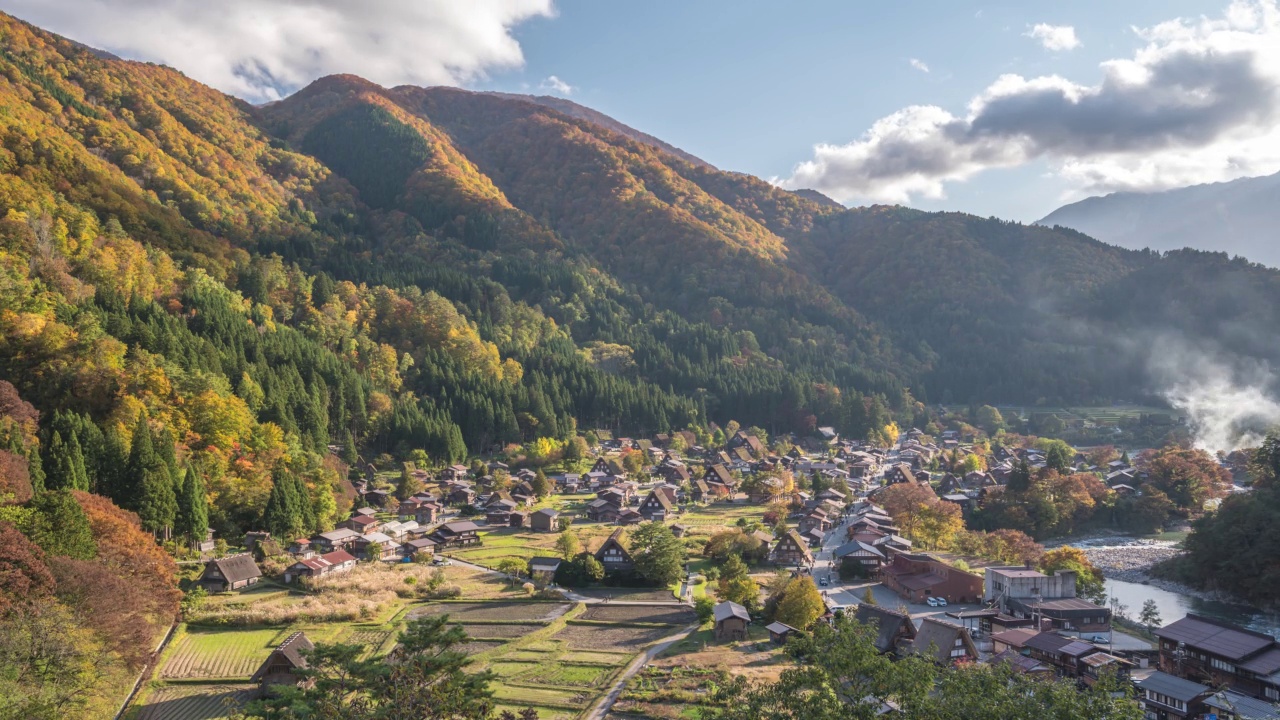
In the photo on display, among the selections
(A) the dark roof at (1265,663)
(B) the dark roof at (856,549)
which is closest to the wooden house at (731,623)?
(B) the dark roof at (856,549)

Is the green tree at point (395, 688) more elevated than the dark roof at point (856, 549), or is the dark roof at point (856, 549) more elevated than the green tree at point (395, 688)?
the green tree at point (395, 688)

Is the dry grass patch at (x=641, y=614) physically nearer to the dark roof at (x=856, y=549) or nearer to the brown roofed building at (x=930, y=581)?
the brown roofed building at (x=930, y=581)

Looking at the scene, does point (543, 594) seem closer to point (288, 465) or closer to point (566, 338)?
point (288, 465)

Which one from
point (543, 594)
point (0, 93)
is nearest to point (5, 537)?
point (543, 594)

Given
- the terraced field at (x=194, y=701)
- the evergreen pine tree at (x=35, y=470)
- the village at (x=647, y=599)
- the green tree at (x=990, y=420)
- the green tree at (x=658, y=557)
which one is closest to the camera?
the terraced field at (x=194, y=701)

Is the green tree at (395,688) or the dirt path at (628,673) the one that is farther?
the dirt path at (628,673)

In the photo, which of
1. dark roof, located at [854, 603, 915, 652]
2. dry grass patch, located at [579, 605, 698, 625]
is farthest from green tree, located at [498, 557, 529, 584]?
dark roof, located at [854, 603, 915, 652]

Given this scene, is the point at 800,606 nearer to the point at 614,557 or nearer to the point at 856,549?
the point at 614,557
